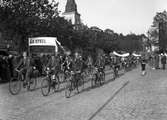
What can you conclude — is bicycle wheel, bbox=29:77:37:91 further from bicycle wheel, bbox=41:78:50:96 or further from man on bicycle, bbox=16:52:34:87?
bicycle wheel, bbox=41:78:50:96

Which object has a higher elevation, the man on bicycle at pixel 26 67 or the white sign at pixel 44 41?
the white sign at pixel 44 41

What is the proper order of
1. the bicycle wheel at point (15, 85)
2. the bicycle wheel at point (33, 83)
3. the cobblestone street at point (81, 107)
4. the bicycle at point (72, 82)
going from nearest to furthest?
1. the cobblestone street at point (81, 107)
2. the bicycle at point (72, 82)
3. the bicycle wheel at point (15, 85)
4. the bicycle wheel at point (33, 83)

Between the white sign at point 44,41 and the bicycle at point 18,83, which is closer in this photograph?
the bicycle at point 18,83

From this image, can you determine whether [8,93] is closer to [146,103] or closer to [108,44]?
[146,103]

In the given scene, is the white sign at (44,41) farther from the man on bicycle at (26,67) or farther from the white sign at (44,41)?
the man on bicycle at (26,67)

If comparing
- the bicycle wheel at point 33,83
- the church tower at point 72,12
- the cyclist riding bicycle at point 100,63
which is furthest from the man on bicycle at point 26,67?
the church tower at point 72,12

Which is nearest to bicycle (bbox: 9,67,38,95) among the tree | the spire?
the tree

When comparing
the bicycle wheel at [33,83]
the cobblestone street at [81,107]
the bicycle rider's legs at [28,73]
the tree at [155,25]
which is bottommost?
the cobblestone street at [81,107]

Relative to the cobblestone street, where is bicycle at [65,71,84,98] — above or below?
above

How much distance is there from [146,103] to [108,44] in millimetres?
72148

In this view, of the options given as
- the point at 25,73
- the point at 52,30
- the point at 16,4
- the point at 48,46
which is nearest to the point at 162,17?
the point at 52,30

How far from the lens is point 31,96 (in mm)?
11734

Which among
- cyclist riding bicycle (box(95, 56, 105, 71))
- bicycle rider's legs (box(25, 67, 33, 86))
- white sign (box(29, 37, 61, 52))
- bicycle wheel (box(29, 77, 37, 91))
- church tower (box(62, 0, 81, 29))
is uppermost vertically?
church tower (box(62, 0, 81, 29))

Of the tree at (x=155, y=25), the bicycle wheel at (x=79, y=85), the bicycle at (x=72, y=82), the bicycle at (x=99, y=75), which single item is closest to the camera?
the bicycle at (x=72, y=82)
